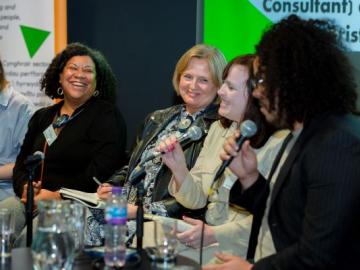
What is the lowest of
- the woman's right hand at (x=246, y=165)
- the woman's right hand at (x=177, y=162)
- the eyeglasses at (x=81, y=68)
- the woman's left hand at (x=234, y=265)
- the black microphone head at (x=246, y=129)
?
the woman's left hand at (x=234, y=265)

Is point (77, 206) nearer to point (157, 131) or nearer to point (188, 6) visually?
point (157, 131)

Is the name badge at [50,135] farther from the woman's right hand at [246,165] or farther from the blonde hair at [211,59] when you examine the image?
the woman's right hand at [246,165]

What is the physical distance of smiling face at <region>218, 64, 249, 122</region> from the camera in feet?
8.63

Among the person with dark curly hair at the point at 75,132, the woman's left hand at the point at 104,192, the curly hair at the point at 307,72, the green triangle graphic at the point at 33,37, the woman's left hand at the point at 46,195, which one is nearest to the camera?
the curly hair at the point at 307,72

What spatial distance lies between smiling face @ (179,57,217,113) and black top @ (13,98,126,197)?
591 millimetres

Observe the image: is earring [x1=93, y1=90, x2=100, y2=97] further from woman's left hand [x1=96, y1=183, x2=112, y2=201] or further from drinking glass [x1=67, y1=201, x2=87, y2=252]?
drinking glass [x1=67, y1=201, x2=87, y2=252]

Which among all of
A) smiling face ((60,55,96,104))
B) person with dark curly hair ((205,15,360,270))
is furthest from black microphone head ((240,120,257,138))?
smiling face ((60,55,96,104))

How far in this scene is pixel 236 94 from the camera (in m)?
2.64

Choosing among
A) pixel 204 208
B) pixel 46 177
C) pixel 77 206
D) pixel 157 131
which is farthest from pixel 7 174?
pixel 77 206

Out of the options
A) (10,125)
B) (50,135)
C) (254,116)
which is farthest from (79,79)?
(254,116)

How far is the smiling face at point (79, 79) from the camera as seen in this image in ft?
11.8

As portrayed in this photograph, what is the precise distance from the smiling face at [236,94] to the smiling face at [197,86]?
0.40 metres

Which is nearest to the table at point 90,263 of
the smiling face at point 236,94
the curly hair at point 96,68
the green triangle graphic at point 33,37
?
the smiling face at point 236,94

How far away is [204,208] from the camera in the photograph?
9.11 ft
